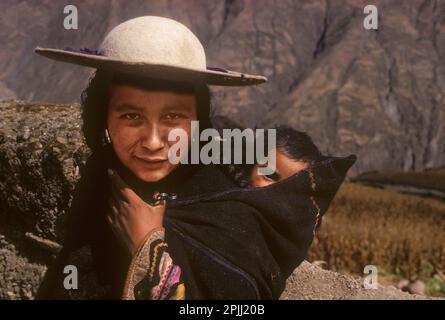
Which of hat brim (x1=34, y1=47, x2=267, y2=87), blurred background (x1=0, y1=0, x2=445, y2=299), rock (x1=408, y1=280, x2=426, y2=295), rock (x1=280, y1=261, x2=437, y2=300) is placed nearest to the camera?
hat brim (x1=34, y1=47, x2=267, y2=87)

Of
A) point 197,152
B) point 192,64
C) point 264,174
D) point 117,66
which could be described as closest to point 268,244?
point 264,174

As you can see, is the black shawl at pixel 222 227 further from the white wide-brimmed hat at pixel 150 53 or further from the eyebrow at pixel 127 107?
the white wide-brimmed hat at pixel 150 53

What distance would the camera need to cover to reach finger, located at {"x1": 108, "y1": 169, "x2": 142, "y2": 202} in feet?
7.99

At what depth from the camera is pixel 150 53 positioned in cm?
229

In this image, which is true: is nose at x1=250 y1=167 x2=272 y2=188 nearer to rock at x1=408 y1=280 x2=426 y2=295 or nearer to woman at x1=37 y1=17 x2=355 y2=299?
woman at x1=37 y1=17 x2=355 y2=299

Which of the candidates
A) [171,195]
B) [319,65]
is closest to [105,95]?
[171,195]

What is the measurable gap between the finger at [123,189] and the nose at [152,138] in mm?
203

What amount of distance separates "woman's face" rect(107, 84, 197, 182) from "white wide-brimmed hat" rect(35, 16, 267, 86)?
10cm

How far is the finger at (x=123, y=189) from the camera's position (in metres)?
2.43

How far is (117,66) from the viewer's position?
2316 millimetres

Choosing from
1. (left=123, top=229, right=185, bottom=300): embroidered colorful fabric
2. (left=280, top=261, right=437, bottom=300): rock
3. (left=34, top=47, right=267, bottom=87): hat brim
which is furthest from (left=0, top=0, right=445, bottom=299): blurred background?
(left=123, top=229, right=185, bottom=300): embroidered colorful fabric

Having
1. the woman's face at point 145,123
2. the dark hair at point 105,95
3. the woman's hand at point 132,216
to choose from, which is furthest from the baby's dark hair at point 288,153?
the woman's hand at point 132,216

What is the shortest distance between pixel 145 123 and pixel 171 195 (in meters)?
0.41

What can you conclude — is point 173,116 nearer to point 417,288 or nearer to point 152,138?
point 152,138
